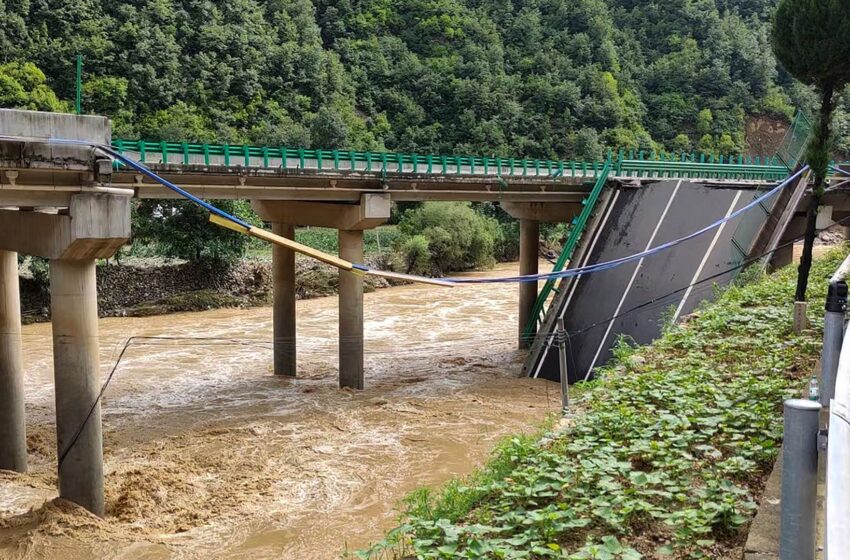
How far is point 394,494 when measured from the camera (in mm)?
13750

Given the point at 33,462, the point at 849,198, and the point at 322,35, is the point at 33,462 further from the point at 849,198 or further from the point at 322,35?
the point at 322,35

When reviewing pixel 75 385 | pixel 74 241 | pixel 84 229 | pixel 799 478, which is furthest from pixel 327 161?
pixel 799 478

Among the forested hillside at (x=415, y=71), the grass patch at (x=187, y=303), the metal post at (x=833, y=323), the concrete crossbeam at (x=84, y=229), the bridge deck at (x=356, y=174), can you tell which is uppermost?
the forested hillside at (x=415, y=71)

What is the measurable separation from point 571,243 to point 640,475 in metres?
17.5

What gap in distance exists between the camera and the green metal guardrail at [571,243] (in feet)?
77.8

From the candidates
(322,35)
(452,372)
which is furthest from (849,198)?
(322,35)

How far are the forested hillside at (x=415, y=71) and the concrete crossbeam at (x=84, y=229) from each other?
3704 cm

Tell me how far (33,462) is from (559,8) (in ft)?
260

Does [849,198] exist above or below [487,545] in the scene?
above

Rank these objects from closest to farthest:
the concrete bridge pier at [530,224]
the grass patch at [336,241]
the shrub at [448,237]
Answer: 1. the concrete bridge pier at [530,224]
2. the grass patch at [336,241]
3. the shrub at [448,237]

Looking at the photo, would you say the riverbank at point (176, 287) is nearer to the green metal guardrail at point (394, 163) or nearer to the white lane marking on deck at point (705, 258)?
the green metal guardrail at point (394, 163)

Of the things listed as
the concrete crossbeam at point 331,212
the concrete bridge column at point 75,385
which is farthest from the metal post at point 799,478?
the concrete crossbeam at point 331,212

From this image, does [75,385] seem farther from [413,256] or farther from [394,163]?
[413,256]

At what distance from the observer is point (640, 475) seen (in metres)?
6.57
